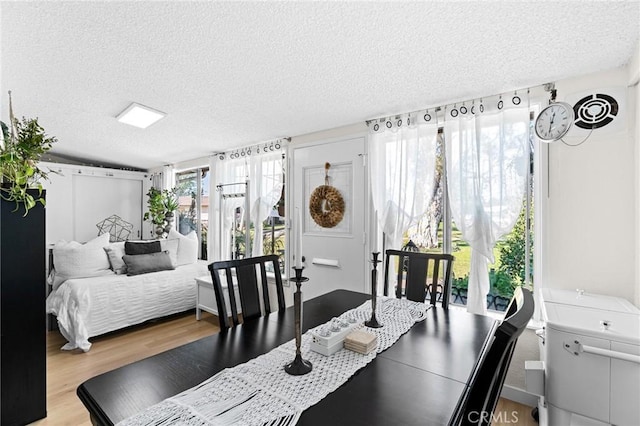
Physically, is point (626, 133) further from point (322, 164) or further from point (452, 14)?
point (322, 164)

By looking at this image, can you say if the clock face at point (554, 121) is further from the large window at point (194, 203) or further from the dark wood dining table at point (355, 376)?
the large window at point (194, 203)

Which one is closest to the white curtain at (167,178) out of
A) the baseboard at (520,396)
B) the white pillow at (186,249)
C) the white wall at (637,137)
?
the white pillow at (186,249)

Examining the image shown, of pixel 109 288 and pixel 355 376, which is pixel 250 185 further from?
pixel 355 376

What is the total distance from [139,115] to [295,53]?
2039 mm

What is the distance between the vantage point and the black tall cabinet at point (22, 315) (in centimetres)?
187

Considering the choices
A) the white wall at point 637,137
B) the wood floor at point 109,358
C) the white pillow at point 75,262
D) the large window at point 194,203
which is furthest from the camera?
the large window at point 194,203

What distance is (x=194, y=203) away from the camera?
17.2 feet

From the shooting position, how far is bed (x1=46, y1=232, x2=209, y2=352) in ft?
10.4

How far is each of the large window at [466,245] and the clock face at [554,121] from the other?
255 millimetres

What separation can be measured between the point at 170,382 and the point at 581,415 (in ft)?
6.21

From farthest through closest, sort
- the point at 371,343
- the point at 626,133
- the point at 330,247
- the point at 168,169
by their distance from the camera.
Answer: the point at 168,169
the point at 330,247
the point at 626,133
the point at 371,343

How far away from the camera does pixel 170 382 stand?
3.56ft

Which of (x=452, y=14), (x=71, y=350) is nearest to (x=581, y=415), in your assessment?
(x=452, y=14)

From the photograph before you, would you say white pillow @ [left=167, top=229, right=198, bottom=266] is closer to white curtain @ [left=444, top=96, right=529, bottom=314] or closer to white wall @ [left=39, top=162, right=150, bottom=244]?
white wall @ [left=39, top=162, right=150, bottom=244]
